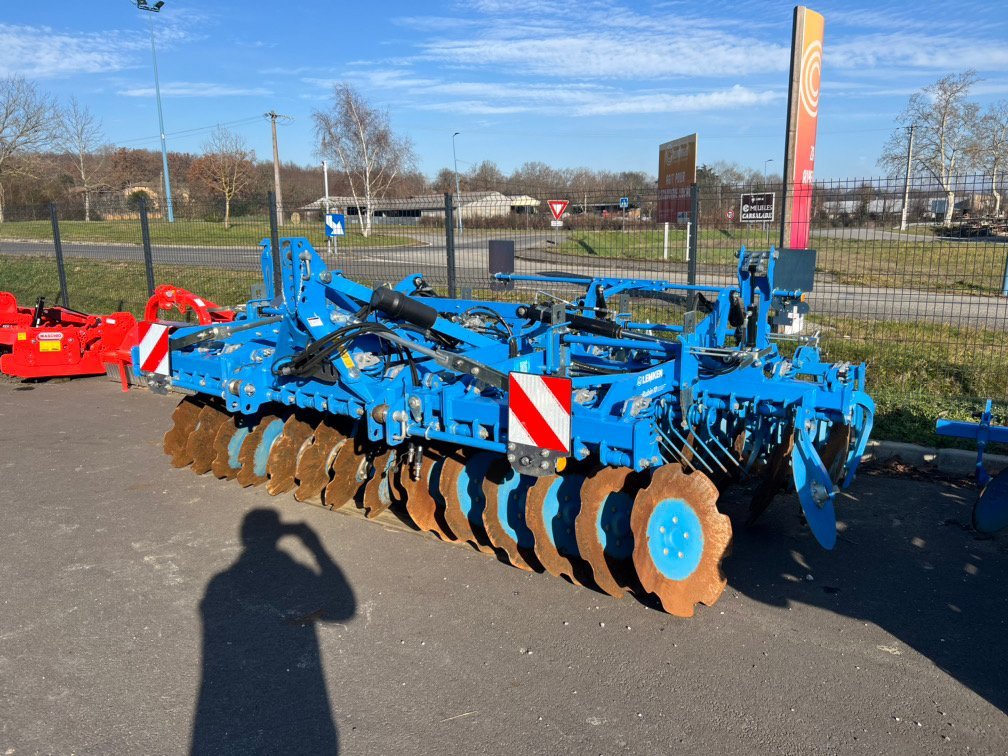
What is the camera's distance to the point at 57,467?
19.4ft

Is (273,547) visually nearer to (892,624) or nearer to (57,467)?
(57,467)

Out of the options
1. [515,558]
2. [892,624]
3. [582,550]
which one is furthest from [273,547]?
Result: [892,624]

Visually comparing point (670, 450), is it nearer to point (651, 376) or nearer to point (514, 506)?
point (651, 376)

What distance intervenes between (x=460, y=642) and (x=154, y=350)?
10.6 feet

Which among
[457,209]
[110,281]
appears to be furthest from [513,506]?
[110,281]

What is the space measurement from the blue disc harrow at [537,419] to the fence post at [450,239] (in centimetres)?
326

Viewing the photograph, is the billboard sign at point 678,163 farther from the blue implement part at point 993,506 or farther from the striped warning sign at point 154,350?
the blue implement part at point 993,506

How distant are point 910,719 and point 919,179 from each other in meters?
5.53

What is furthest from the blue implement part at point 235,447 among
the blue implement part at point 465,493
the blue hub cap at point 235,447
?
the blue implement part at point 465,493

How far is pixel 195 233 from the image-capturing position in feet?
43.6

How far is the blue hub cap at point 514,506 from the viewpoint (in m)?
4.14

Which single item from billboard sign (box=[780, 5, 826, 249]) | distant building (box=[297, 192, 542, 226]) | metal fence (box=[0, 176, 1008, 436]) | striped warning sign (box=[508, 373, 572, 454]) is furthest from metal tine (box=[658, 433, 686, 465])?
distant building (box=[297, 192, 542, 226])

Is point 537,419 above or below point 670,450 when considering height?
above

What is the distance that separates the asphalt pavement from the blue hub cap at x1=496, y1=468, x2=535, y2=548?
0.64ft
